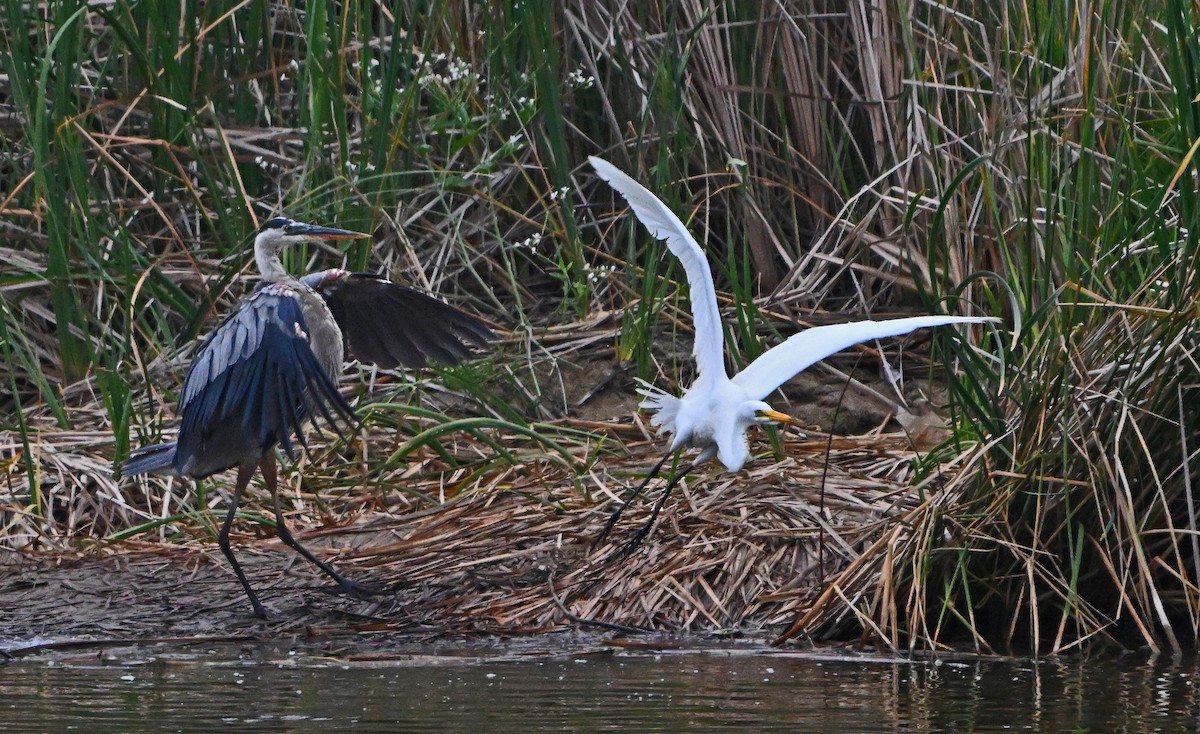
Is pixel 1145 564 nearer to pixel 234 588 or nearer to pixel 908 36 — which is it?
pixel 908 36

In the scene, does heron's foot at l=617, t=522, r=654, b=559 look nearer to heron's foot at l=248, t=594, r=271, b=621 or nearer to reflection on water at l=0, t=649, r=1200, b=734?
reflection on water at l=0, t=649, r=1200, b=734

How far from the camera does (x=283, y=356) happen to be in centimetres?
486

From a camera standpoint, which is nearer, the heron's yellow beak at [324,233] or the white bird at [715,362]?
the white bird at [715,362]

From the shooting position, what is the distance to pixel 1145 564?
398cm

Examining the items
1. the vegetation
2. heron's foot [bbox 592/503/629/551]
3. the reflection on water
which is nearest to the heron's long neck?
the vegetation

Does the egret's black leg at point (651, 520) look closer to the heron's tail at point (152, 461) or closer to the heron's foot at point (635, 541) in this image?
the heron's foot at point (635, 541)

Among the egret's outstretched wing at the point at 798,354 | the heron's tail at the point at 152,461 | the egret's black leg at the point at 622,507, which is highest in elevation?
the egret's outstretched wing at the point at 798,354

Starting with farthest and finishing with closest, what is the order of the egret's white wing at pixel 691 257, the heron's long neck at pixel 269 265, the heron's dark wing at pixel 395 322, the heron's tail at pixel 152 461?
the heron's dark wing at pixel 395 322, the heron's long neck at pixel 269 265, the heron's tail at pixel 152 461, the egret's white wing at pixel 691 257

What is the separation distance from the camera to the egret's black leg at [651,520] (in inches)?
192

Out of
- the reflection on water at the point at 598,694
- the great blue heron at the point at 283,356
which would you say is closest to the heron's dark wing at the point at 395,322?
the great blue heron at the point at 283,356

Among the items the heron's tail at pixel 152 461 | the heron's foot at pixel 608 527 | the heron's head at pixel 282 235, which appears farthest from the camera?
the heron's head at pixel 282 235

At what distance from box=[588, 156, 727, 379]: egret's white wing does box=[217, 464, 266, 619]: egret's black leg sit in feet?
4.87

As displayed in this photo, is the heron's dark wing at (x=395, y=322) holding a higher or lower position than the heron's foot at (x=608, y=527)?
higher

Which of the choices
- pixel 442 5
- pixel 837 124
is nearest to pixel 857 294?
pixel 837 124
